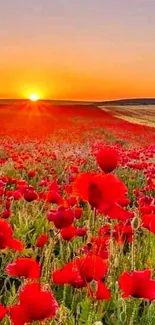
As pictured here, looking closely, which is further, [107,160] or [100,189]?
[107,160]

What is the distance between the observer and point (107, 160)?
2072mm

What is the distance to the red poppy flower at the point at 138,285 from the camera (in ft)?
6.32

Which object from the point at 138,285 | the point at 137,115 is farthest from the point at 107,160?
the point at 137,115

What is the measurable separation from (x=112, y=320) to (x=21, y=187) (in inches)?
57.8

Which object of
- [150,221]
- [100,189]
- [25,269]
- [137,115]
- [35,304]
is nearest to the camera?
[35,304]

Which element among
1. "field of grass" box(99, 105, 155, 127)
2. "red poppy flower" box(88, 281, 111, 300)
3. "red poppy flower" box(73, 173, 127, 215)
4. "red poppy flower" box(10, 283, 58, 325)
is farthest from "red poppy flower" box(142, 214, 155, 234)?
"field of grass" box(99, 105, 155, 127)

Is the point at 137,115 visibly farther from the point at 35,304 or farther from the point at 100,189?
the point at 35,304

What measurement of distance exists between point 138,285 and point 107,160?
490 millimetres

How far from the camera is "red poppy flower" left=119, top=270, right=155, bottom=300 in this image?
1.93 m

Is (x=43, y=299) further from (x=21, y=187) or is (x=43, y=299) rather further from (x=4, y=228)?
(x=21, y=187)

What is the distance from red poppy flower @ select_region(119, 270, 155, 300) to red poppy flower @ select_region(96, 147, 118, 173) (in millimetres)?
414

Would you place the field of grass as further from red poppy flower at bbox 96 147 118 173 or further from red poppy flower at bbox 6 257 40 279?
red poppy flower at bbox 6 257 40 279

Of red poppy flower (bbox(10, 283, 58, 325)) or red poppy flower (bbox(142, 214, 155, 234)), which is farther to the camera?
red poppy flower (bbox(142, 214, 155, 234))

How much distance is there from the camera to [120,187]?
190 centimetres
